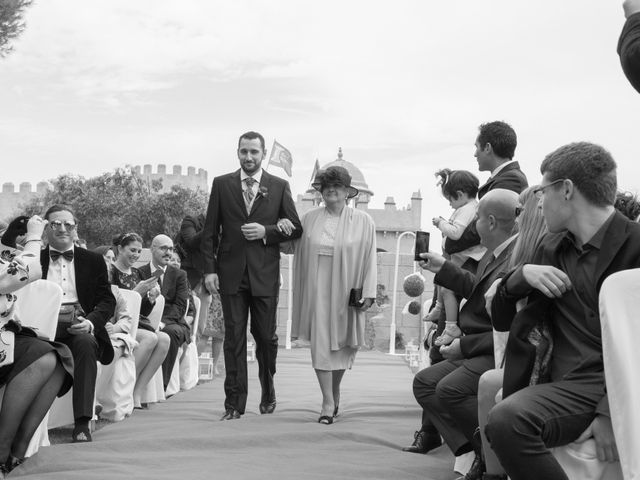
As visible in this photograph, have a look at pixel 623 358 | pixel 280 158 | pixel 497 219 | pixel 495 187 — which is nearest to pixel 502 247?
pixel 497 219

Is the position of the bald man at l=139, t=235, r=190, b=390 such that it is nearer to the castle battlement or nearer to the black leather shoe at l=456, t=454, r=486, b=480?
the black leather shoe at l=456, t=454, r=486, b=480

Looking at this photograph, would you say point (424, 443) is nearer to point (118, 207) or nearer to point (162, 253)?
point (162, 253)

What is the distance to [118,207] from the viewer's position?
148 feet

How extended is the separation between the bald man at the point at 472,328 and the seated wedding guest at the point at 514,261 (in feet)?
1.34

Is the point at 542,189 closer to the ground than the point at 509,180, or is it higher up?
closer to the ground

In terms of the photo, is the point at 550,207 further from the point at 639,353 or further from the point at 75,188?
the point at 75,188

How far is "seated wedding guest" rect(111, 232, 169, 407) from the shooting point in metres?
7.64

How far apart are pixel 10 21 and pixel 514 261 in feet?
44.1

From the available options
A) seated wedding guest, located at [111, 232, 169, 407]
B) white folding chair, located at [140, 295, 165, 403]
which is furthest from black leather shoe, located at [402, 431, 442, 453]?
white folding chair, located at [140, 295, 165, 403]

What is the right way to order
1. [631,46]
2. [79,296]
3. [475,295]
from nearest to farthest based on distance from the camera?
[631,46], [475,295], [79,296]

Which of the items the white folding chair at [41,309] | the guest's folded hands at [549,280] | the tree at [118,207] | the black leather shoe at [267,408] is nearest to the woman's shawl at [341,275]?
the black leather shoe at [267,408]

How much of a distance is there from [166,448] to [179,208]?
4094 centimetres

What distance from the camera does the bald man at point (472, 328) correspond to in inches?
172

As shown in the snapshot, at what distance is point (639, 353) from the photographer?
2.67 meters
